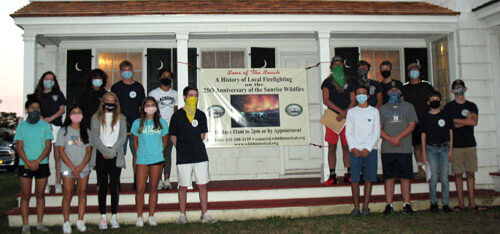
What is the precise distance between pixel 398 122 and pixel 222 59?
4051 millimetres

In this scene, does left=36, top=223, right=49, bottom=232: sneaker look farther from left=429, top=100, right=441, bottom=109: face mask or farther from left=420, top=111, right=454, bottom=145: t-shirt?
left=429, top=100, right=441, bottom=109: face mask

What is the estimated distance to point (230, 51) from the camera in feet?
26.4

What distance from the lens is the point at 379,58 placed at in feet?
27.1

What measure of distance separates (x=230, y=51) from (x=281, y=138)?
2.47m

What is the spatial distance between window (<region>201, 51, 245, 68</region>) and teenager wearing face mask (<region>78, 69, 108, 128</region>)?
286 cm

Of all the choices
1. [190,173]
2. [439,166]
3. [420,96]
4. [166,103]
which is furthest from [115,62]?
[439,166]

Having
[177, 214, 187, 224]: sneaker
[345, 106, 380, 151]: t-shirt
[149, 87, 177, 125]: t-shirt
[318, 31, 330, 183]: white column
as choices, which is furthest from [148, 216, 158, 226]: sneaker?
[318, 31, 330, 183]: white column

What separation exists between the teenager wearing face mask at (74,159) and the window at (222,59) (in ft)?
11.7

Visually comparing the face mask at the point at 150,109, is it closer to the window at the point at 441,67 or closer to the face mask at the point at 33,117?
the face mask at the point at 33,117

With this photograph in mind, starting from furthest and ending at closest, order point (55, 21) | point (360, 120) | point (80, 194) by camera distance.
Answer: point (55, 21), point (360, 120), point (80, 194)

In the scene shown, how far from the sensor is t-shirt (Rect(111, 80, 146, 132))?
219 inches

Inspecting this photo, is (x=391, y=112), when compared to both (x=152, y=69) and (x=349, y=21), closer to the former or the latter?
(x=349, y=21)

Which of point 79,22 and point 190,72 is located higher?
point 79,22

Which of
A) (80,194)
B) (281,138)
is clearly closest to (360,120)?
(281,138)
